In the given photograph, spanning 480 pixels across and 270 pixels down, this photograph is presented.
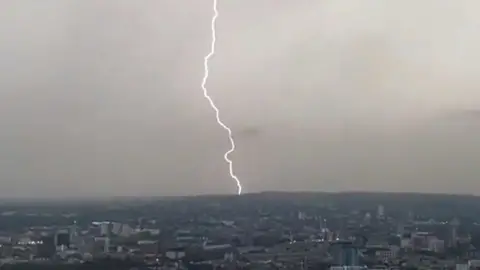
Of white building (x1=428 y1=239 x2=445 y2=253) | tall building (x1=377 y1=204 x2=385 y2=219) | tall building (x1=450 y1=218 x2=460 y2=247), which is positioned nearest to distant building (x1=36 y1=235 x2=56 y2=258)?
tall building (x1=377 y1=204 x2=385 y2=219)

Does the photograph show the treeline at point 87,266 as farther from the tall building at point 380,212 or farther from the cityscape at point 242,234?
the tall building at point 380,212

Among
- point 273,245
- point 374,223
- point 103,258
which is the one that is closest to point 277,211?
point 273,245

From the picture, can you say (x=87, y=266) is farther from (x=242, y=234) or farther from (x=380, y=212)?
(x=380, y=212)

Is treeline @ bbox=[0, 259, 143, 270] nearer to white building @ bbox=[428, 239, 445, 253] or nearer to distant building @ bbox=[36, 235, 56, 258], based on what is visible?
distant building @ bbox=[36, 235, 56, 258]

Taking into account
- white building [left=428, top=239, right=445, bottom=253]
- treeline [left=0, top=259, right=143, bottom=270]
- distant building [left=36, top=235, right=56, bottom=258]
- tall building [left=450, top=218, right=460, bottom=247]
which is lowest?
treeline [left=0, top=259, right=143, bottom=270]

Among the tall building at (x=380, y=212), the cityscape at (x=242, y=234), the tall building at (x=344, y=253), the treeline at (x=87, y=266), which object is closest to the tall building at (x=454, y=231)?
the cityscape at (x=242, y=234)

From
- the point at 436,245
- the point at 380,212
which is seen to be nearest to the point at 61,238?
the point at 380,212

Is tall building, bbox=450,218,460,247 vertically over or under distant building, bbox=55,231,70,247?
over

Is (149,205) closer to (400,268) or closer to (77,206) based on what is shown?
(77,206)
